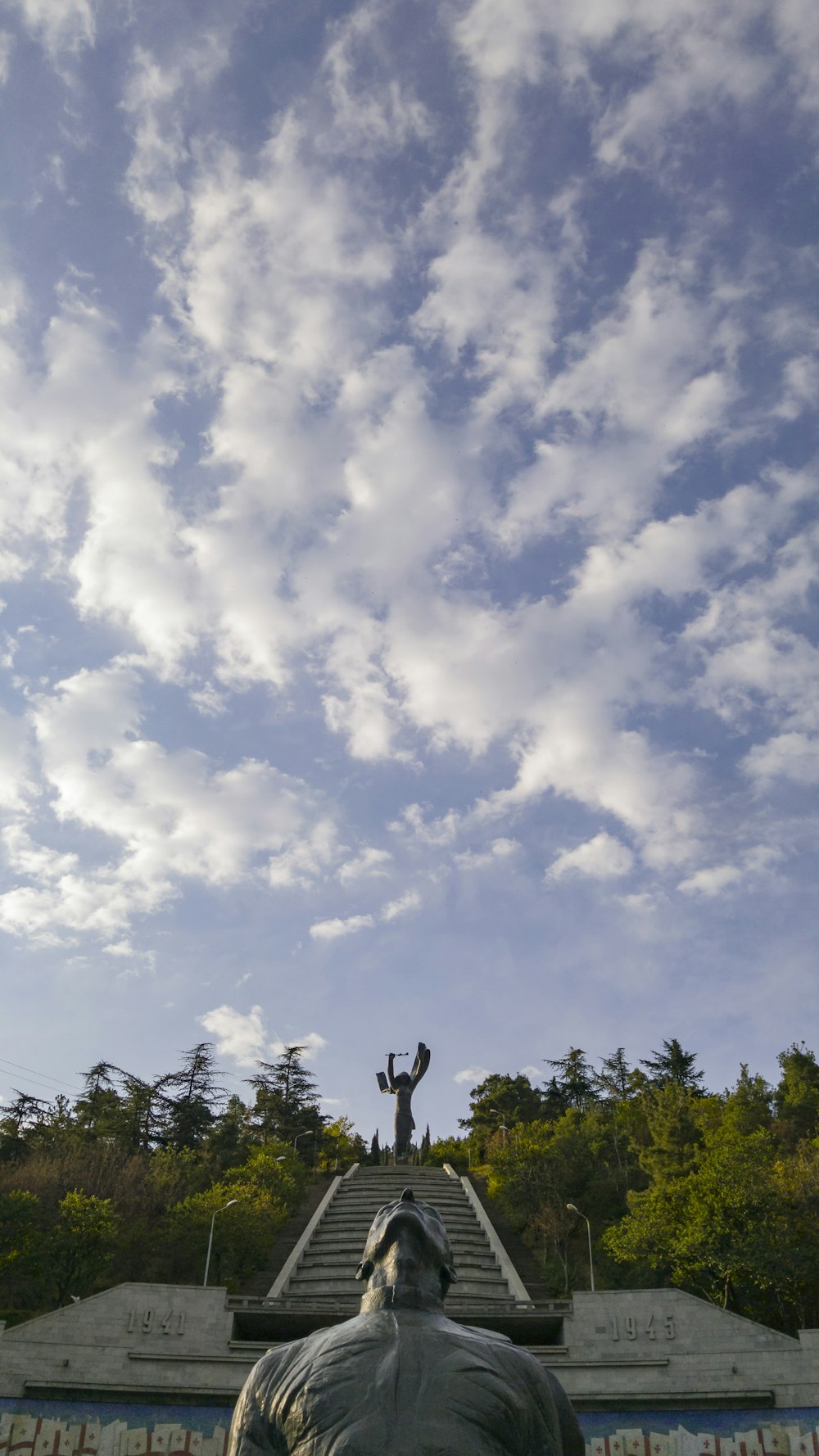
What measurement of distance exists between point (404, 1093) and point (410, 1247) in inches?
1722

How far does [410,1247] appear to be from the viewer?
3148mm

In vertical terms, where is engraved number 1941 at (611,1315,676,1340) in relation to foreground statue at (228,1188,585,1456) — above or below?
below

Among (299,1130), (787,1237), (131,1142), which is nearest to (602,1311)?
(787,1237)

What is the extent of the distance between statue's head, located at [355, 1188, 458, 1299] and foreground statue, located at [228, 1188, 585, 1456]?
0.01 meters

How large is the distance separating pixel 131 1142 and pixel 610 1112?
25356 millimetres

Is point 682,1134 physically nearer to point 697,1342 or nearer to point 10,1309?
point 697,1342

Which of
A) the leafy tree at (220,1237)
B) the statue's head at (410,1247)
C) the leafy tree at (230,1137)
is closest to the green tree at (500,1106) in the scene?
the leafy tree at (230,1137)

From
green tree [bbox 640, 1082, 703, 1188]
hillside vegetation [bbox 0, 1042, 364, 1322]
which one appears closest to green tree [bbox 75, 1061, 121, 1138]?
hillside vegetation [bbox 0, 1042, 364, 1322]

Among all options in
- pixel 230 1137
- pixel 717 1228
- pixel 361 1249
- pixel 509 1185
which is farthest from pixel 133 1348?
pixel 230 1137

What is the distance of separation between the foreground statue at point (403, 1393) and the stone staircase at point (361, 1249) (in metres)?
19.1

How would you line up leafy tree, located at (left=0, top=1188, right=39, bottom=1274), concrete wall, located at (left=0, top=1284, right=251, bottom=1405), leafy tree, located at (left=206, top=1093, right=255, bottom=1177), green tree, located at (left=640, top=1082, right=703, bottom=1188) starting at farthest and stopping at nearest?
leafy tree, located at (left=206, top=1093, right=255, bottom=1177)
green tree, located at (left=640, top=1082, right=703, bottom=1188)
leafy tree, located at (left=0, top=1188, right=39, bottom=1274)
concrete wall, located at (left=0, top=1284, right=251, bottom=1405)

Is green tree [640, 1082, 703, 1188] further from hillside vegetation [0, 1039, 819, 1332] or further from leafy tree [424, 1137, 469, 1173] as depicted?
leafy tree [424, 1137, 469, 1173]

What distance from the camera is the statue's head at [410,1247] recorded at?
311 cm

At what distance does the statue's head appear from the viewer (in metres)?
3.11
